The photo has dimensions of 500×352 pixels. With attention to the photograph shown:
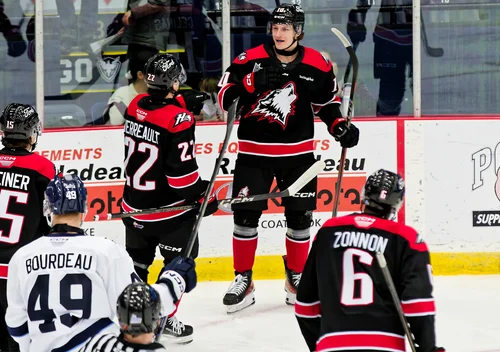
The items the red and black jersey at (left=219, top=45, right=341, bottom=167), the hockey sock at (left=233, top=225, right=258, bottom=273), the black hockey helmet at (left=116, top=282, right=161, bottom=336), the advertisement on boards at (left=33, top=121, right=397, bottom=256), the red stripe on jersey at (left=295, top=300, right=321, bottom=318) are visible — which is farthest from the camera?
the advertisement on boards at (left=33, top=121, right=397, bottom=256)

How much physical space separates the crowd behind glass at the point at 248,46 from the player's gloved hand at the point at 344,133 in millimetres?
1217

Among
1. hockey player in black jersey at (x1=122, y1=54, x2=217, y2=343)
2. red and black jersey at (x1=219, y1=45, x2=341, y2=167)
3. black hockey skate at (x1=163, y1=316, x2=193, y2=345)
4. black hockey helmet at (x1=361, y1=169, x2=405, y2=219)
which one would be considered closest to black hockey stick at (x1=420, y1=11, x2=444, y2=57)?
red and black jersey at (x1=219, y1=45, x2=341, y2=167)

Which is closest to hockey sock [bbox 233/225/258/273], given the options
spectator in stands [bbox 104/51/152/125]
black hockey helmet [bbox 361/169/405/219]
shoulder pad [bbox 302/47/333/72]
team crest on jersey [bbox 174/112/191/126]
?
shoulder pad [bbox 302/47/333/72]

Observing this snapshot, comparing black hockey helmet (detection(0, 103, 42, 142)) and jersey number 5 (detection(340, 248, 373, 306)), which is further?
black hockey helmet (detection(0, 103, 42, 142))

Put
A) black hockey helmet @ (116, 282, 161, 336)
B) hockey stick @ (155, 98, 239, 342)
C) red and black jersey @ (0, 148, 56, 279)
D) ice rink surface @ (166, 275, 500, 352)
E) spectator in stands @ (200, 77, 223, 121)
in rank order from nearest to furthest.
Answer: black hockey helmet @ (116, 282, 161, 336) → red and black jersey @ (0, 148, 56, 279) → hockey stick @ (155, 98, 239, 342) → ice rink surface @ (166, 275, 500, 352) → spectator in stands @ (200, 77, 223, 121)

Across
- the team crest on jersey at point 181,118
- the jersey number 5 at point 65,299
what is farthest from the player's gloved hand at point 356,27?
the jersey number 5 at point 65,299

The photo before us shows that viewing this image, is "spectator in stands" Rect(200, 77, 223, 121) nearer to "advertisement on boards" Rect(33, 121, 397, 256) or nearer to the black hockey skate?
"advertisement on boards" Rect(33, 121, 397, 256)

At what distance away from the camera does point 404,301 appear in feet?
10.2

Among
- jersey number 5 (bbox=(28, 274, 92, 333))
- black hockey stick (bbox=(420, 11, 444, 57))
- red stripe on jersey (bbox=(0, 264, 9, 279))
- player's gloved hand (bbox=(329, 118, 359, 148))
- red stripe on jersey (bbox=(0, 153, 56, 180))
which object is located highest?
black hockey stick (bbox=(420, 11, 444, 57))

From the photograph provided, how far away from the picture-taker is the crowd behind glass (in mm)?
6441

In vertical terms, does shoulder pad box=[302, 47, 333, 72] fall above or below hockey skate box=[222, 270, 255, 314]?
above

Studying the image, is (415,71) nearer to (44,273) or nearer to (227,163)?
(227,163)

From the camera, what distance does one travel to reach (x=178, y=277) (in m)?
3.21

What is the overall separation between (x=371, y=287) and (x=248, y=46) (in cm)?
352
